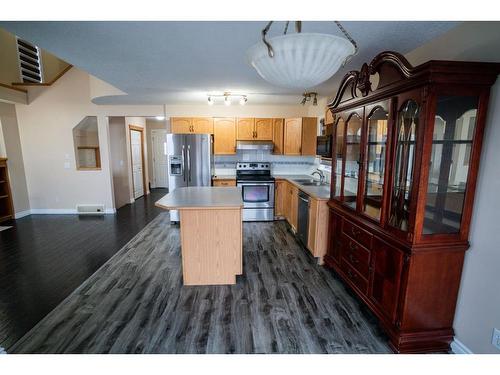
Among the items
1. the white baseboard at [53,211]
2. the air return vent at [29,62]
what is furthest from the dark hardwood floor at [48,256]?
the air return vent at [29,62]

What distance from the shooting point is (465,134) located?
1.65m

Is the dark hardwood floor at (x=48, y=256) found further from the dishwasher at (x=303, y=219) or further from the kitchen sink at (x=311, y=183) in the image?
the kitchen sink at (x=311, y=183)

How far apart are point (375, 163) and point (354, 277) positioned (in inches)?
45.1

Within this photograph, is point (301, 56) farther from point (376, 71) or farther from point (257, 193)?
point (257, 193)

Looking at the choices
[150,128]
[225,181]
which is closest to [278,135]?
[225,181]

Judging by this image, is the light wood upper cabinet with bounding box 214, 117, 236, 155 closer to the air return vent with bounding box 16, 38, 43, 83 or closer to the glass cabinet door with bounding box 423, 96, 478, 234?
the glass cabinet door with bounding box 423, 96, 478, 234

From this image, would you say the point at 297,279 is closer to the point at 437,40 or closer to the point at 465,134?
the point at 465,134

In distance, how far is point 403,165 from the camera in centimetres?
186

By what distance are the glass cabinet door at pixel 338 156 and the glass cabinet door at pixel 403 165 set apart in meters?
0.87

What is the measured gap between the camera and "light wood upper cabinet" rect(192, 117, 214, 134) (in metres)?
4.93

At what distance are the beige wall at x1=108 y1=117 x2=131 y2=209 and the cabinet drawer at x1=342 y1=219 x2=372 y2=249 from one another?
5364 mm

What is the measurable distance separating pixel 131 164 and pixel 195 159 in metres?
2.78

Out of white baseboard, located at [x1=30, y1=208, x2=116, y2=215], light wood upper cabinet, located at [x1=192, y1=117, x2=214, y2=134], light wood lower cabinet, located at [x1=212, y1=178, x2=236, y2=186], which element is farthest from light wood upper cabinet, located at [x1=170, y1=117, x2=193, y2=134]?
white baseboard, located at [x1=30, y1=208, x2=116, y2=215]
